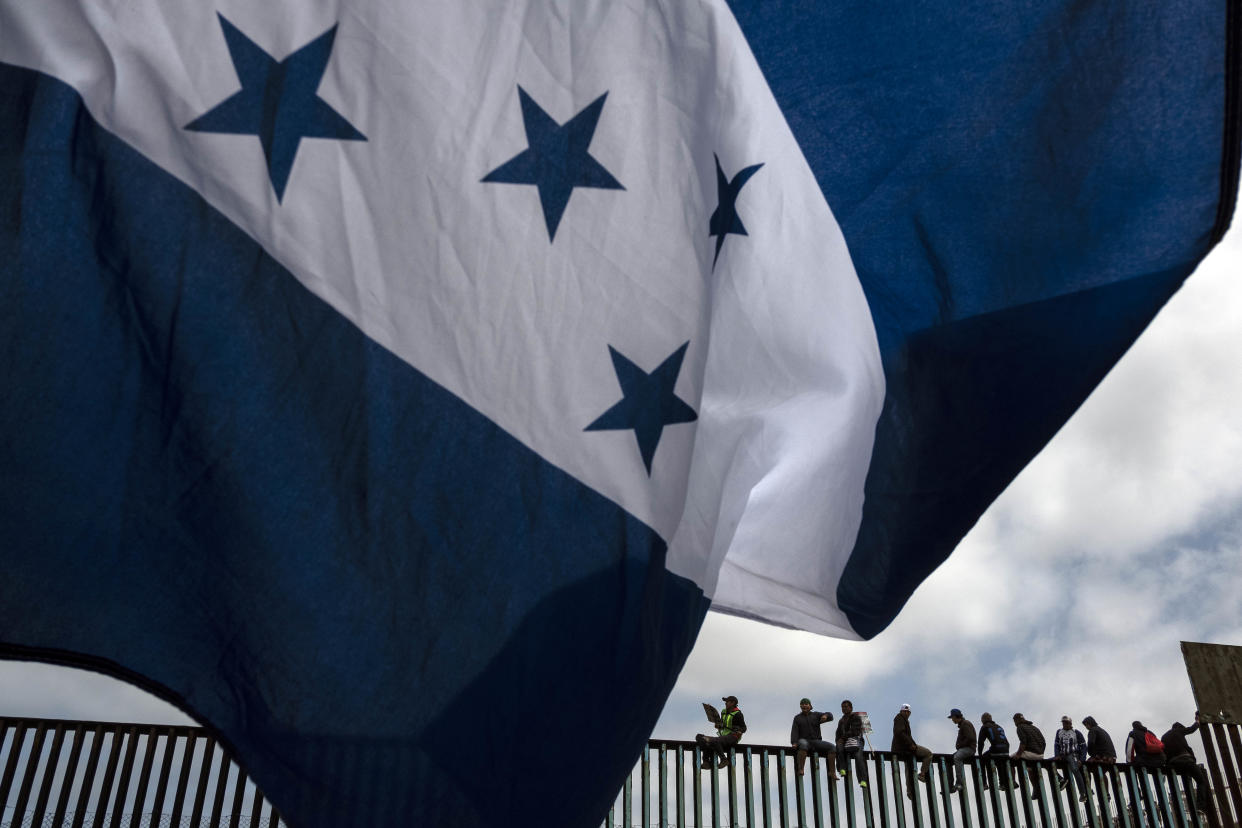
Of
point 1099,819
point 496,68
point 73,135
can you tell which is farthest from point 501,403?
point 1099,819

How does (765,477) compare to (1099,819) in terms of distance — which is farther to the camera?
(1099,819)

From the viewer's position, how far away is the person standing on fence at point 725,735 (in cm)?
1038

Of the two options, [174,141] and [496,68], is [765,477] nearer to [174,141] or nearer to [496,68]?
[496,68]

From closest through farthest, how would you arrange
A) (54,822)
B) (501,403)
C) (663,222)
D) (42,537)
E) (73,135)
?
(42,537), (73,135), (501,403), (663,222), (54,822)

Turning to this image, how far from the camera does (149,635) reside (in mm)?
1998

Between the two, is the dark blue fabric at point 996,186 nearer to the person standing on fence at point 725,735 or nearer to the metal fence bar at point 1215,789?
the person standing on fence at point 725,735

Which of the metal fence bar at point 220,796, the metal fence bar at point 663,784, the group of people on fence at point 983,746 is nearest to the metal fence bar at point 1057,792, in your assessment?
the group of people on fence at point 983,746

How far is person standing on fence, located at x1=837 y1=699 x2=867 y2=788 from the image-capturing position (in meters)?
10.8

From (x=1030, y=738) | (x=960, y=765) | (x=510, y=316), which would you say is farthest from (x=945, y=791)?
(x=510, y=316)

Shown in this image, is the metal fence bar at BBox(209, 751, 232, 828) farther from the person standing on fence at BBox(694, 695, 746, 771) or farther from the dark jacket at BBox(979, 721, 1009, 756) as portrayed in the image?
the dark jacket at BBox(979, 721, 1009, 756)

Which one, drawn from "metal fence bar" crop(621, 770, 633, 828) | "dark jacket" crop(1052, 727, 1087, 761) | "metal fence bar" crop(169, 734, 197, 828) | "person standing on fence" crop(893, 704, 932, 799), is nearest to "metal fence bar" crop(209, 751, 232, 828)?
"metal fence bar" crop(169, 734, 197, 828)

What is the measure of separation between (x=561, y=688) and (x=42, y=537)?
1.02 metres

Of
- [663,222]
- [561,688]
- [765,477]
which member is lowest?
[561,688]

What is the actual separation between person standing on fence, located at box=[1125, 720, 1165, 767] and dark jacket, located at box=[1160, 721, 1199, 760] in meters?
0.09
